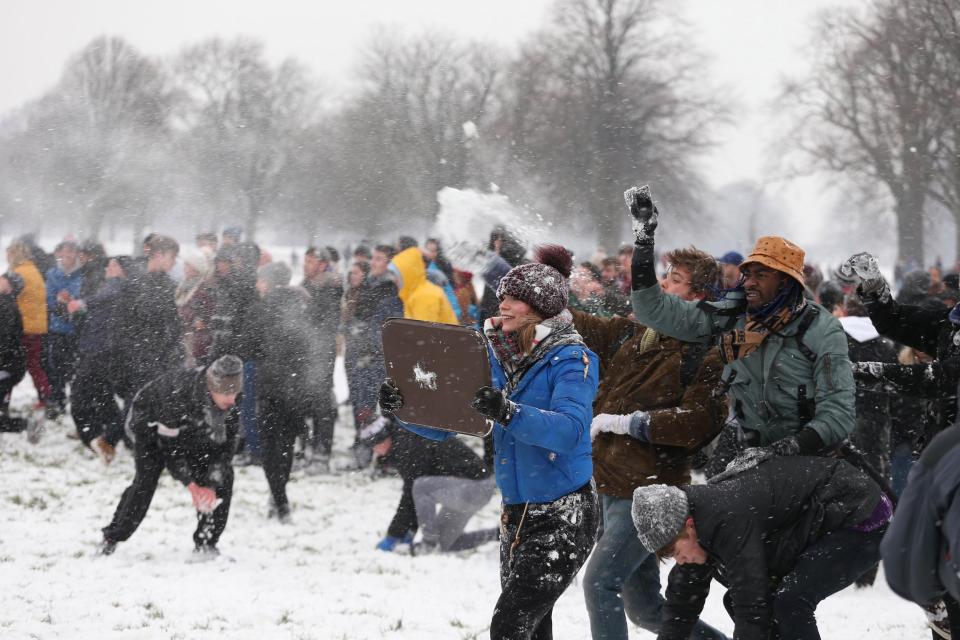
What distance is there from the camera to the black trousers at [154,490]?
21.9ft

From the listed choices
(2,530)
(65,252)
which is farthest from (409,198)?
(2,530)

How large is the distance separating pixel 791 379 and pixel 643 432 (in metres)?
0.78

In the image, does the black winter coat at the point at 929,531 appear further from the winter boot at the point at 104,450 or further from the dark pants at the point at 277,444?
the winter boot at the point at 104,450

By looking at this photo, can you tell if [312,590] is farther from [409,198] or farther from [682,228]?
[682,228]

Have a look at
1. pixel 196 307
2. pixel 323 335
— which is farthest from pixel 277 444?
pixel 196 307

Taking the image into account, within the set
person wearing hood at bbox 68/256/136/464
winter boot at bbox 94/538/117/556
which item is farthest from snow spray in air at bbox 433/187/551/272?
person wearing hood at bbox 68/256/136/464

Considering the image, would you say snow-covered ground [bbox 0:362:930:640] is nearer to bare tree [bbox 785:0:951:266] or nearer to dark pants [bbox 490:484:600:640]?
dark pants [bbox 490:484:600:640]

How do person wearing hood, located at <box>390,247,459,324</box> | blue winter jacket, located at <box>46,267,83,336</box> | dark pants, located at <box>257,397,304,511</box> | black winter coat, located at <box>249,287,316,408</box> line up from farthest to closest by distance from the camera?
blue winter jacket, located at <box>46,267,83,336</box> < black winter coat, located at <box>249,287,316,408</box> < person wearing hood, located at <box>390,247,459,324</box> < dark pants, located at <box>257,397,304,511</box>

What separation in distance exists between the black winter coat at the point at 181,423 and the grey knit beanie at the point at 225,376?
0.26ft

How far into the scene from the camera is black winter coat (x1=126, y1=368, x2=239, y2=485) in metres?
6.66

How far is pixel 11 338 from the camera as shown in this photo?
32.6 ft

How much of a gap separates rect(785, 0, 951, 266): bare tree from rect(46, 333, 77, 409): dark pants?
46.3 ft

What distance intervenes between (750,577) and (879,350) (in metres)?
3.93

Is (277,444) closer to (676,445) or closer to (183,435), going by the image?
(183,435)
